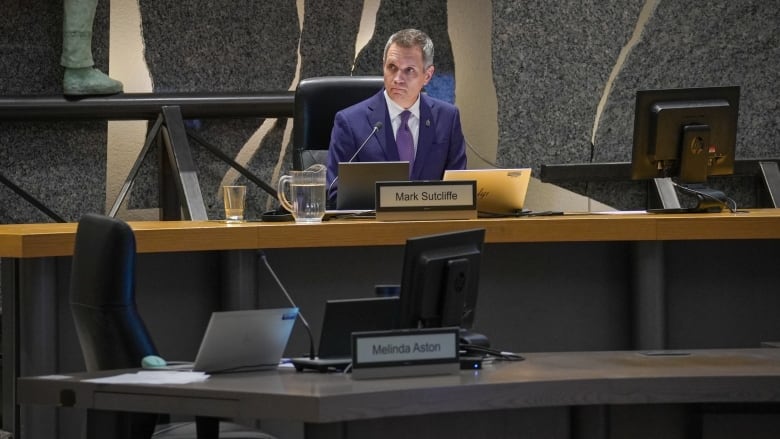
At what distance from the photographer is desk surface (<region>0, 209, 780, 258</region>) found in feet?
8.77

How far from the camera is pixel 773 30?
16.1 ft

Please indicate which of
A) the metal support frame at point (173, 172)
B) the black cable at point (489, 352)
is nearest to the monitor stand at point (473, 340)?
the black cable at point (489, 352)

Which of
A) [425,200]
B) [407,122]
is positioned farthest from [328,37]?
[425,200]

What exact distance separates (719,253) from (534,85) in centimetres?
200

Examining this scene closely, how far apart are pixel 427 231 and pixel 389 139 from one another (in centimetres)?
103

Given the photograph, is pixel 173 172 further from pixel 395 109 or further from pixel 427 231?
pixel 427 231

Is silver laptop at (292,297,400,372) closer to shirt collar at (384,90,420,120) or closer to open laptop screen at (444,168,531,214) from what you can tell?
open laptop screen at (444,168,531,214)

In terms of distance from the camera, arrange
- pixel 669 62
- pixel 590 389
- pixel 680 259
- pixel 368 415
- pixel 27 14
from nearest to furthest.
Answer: pixel 368 415 → pixel 590 389 → pixel 680 259 → pixel 27 14 → pixel 669 62

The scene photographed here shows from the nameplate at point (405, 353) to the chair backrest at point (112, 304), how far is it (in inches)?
17.4

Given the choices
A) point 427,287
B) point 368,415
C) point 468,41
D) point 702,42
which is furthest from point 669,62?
point 368,415

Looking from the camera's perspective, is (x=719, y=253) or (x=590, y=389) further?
(x=719, y=253)

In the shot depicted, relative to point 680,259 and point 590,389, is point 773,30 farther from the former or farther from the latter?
point 590,389

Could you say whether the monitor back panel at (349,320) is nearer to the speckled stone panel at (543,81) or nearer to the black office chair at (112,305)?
the black office chair at (112,305)

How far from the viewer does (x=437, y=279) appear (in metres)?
1.86
